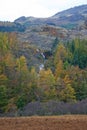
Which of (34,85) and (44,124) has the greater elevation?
(44,124)

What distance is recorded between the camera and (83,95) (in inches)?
2675

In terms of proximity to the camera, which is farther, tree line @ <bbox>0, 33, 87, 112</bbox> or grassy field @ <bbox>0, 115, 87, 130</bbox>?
tree line @ <bbox>0, 33, 87, 112</bbox>

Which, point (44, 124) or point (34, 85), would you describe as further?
point (34, 85)

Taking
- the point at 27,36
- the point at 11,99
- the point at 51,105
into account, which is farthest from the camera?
the point at 27,36

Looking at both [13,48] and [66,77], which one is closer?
[66,77]

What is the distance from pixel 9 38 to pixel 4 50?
17.5 meters

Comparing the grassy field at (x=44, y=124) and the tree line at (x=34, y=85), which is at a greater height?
the grassy field at (x=44, y=124)

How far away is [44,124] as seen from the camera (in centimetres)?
2812

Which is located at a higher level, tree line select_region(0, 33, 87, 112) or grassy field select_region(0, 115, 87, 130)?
grassy field select_region(0, 115, 87, 130)

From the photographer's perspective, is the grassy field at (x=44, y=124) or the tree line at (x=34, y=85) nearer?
the grassy field at (x=44, y=124)

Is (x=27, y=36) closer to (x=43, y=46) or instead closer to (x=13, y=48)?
(x=43, y=46)

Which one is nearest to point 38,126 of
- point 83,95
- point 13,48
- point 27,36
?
point 83,95

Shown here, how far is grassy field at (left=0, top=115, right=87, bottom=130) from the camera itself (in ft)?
89.6

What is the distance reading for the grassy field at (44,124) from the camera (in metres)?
27.3
